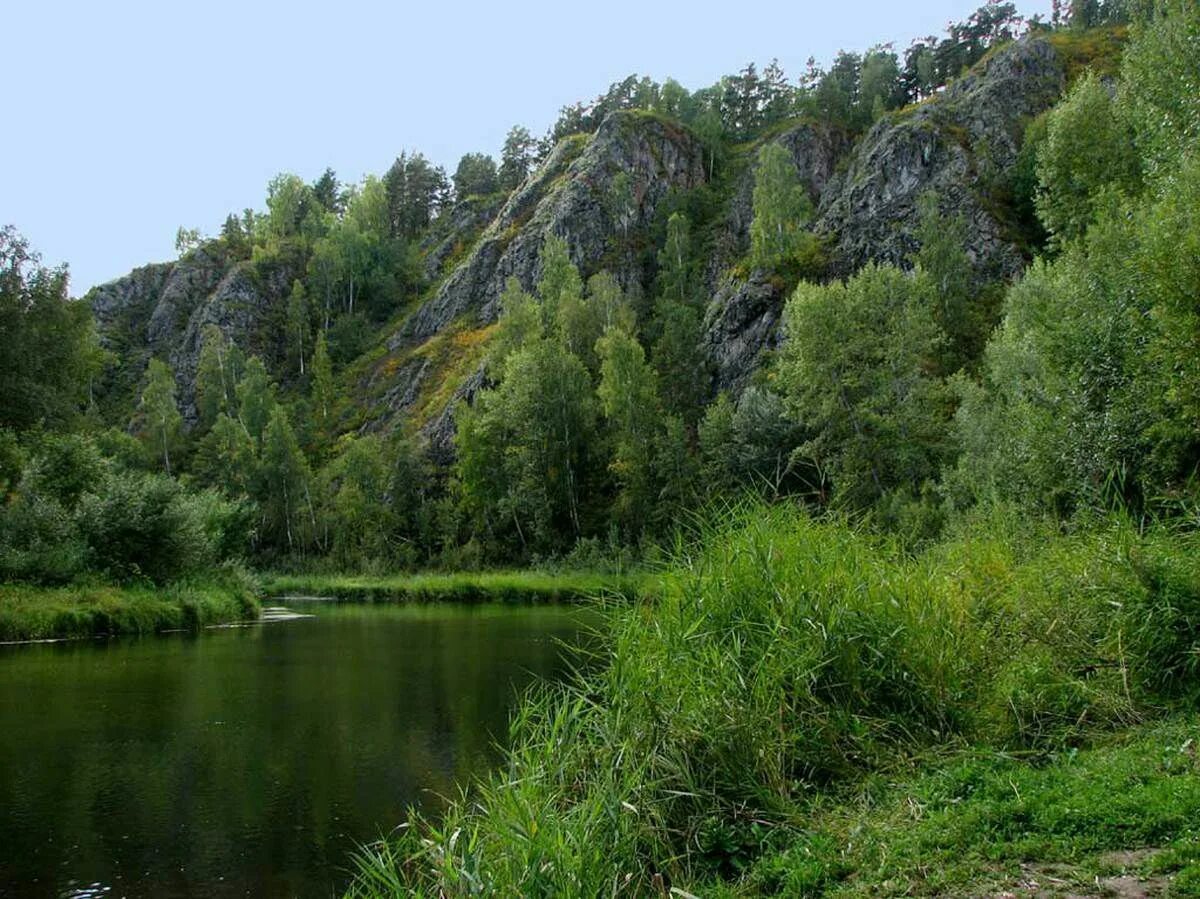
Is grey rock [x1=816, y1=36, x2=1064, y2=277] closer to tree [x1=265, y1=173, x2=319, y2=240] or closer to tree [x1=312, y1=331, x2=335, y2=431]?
tree [x1=312, y1=331, x2=335, y2=431]

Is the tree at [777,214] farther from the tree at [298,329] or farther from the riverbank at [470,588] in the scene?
the tree at [298,329]

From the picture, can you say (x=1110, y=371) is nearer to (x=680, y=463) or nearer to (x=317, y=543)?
(x=680, y=463)

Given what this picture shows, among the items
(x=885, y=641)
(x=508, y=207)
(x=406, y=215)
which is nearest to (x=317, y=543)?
(x=508, y=207)

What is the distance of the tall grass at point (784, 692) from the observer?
6.70 m

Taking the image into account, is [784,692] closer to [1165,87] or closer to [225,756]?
[225,756]

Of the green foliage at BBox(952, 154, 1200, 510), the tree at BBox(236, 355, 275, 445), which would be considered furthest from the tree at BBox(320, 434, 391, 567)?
the green foliage at BBox(952, 154, 1200, 510)

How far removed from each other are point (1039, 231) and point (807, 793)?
86.0 meters

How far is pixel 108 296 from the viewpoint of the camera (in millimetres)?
136000

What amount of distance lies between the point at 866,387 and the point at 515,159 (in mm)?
120996

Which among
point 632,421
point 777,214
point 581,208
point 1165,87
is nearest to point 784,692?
point 1165,87

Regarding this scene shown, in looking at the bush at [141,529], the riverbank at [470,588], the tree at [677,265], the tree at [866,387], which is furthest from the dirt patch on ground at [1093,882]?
the tree at [677,265]

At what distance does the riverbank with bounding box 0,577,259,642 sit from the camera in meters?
30.3

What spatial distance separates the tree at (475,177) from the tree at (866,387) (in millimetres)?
110543

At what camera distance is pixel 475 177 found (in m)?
157
